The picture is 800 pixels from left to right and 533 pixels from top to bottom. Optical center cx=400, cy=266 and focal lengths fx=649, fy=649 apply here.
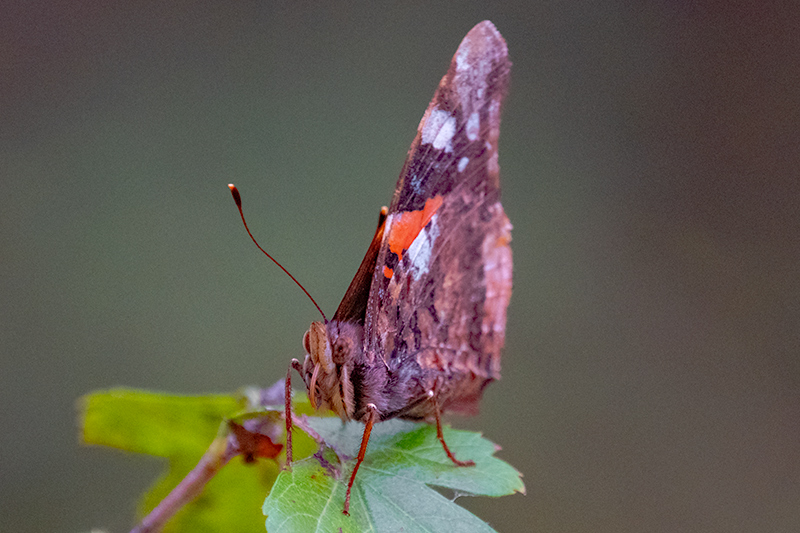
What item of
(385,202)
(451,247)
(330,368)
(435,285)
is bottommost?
(330,368)

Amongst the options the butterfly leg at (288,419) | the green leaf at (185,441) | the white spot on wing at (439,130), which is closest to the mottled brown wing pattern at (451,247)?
the white spot on wing at (439,130)

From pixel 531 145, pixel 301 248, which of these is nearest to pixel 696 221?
pixel 531 145

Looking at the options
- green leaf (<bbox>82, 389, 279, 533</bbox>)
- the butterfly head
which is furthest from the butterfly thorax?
green leaf (<bbox>82, 389, 279, 533</bbox>)

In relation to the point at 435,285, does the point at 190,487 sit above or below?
below

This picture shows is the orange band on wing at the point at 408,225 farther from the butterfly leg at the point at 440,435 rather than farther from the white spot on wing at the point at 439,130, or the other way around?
the butterfly leg at the point at 440,435

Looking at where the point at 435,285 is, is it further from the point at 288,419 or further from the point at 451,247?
the point at 288,419

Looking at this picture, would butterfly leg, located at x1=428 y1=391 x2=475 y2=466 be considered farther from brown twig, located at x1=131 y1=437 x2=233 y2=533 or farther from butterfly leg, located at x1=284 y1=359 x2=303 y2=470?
brown twig, located at x1=131 y1=437 x2=233 y2=533

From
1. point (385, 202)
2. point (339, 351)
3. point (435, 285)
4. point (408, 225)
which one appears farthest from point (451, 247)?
point (385, 202)
